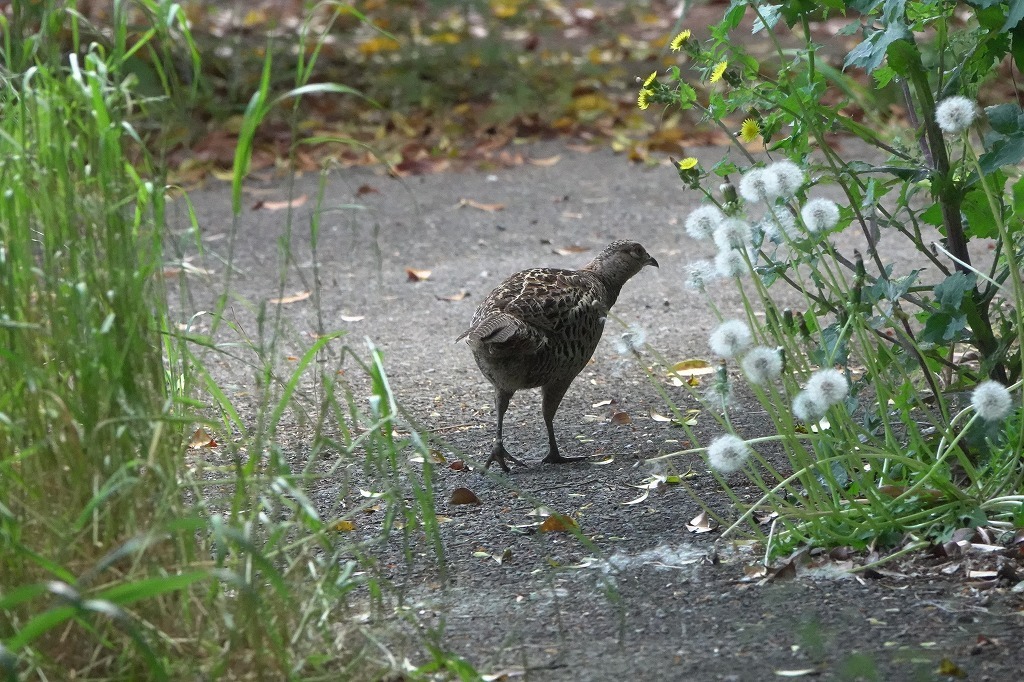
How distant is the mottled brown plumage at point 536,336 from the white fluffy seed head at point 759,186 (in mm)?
1084

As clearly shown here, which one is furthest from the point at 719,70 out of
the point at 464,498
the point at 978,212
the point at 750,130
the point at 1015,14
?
the point at 464,498

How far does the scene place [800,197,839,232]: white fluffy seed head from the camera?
3254 millimetres

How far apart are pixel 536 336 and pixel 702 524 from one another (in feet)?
3.44

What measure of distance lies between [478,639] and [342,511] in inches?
44.2

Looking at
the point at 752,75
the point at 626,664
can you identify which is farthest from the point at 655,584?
the point at 752,75

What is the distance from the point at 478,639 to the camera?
312 cm

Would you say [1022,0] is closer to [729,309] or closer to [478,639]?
[478,639]

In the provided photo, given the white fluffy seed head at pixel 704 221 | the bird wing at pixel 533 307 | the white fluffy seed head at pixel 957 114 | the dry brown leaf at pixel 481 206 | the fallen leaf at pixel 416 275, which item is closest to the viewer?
the white fluffy seed head at pixel 957 114

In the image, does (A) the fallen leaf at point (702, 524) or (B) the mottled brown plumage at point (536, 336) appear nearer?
(A) the fallen leaf at point (702, 524)

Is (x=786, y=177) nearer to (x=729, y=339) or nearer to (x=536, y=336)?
(x=729, y=339)

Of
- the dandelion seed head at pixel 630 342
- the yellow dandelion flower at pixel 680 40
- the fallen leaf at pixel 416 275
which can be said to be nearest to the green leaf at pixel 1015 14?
the yellow dandelion flower at pixel 680 40

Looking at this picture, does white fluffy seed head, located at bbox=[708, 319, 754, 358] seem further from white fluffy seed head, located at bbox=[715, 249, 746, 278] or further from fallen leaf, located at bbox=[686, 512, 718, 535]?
fallen leaf, located at bbox=[686, 512, 718, 535]

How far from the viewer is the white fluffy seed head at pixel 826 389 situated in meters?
3.13

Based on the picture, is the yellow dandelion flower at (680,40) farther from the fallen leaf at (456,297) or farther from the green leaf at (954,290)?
the fallen leaf at (456,297)
